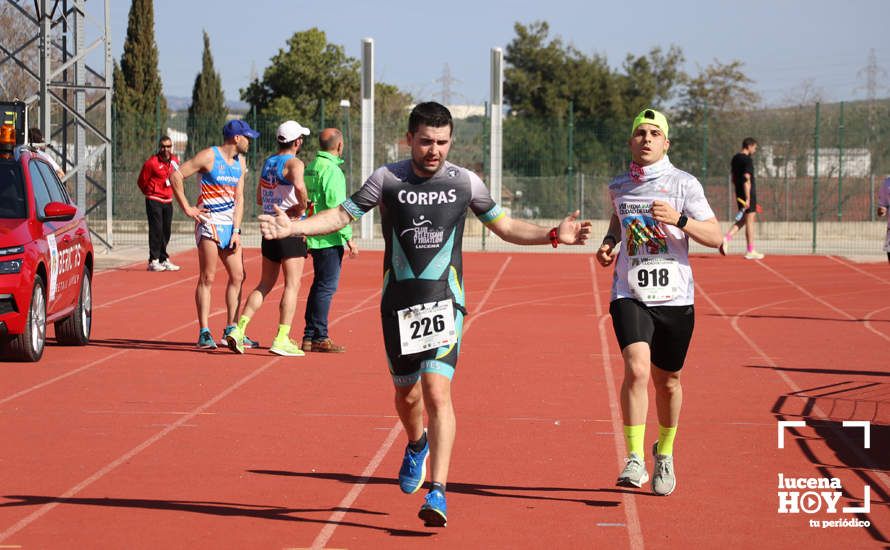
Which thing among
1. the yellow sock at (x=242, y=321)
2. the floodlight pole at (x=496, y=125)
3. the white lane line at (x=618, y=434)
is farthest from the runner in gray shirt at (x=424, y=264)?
the floodlight pole at (x=496, y=125)

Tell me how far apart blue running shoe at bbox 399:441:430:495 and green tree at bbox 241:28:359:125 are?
151 ft

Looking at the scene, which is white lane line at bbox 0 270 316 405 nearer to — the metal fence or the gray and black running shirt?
the gray and black running shirt

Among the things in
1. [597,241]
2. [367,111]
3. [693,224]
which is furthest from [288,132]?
[597,241]

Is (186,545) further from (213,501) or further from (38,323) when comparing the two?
(38,323)

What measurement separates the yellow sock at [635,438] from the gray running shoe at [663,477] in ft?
0.38

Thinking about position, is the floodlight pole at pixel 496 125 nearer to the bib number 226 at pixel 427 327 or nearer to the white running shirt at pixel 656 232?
the white running shirt at pixel 656 232

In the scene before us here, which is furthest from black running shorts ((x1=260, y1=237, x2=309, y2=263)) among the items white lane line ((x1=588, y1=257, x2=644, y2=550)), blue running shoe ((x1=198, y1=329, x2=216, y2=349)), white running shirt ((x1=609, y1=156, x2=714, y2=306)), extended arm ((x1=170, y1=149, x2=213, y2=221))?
white running shirt ((x1=609, y1=156, x2=714, y2=306))

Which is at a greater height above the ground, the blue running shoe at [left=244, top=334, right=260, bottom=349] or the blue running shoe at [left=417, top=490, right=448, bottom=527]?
the blue running shoe at [left=417, top=490, right=448, bottom=527]

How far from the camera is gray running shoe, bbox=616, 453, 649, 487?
709 centimetres

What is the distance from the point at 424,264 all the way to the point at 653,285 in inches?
54.2

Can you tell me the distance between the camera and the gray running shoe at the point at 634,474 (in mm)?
7094

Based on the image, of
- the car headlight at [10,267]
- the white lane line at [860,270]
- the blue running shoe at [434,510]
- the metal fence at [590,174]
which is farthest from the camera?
the metal fence at [590,174]

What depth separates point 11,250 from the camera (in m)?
11.2

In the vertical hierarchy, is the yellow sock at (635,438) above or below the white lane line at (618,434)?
above
